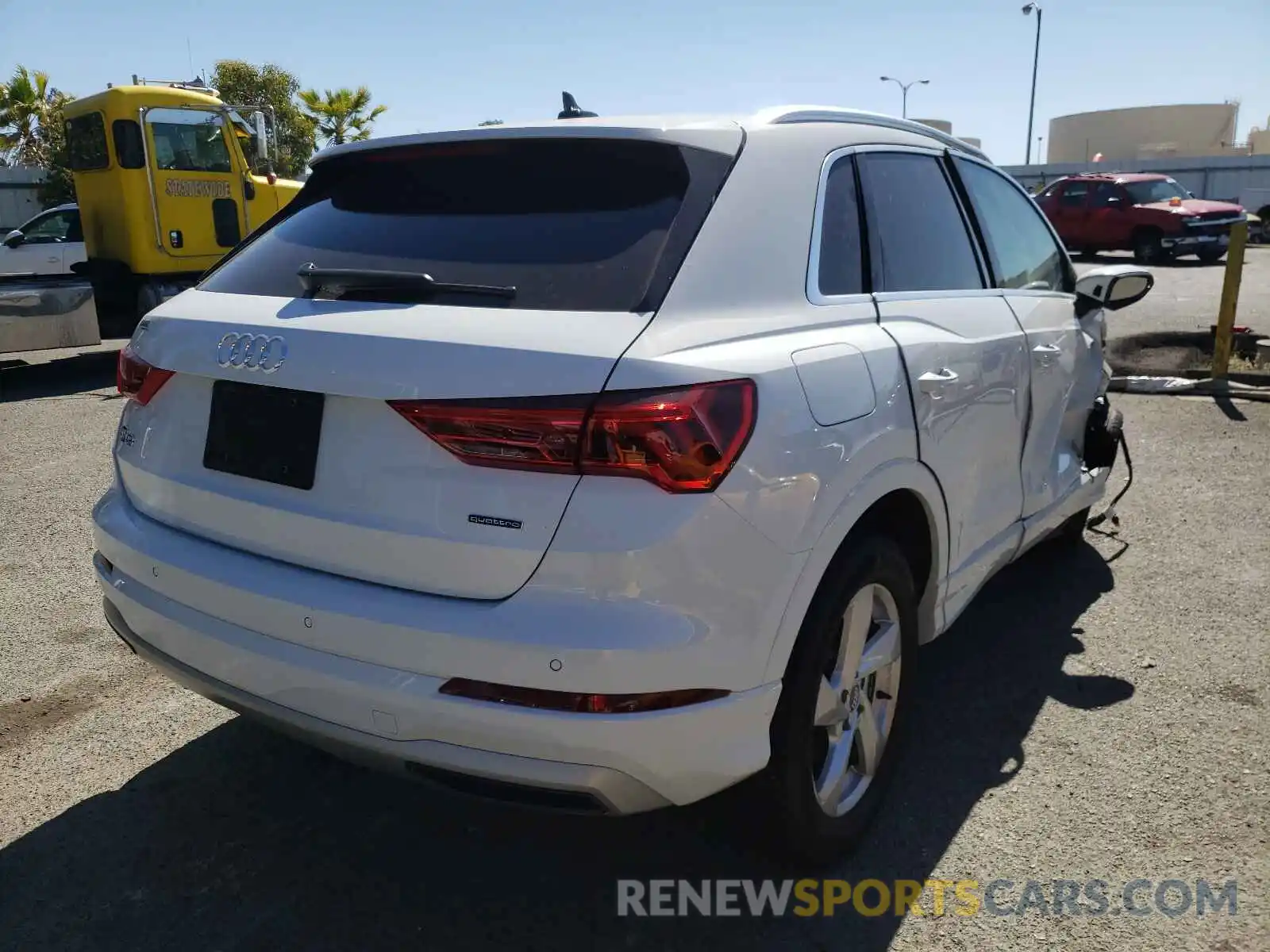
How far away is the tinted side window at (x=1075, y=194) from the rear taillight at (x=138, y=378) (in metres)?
23.5

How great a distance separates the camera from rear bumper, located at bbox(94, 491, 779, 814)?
196cm

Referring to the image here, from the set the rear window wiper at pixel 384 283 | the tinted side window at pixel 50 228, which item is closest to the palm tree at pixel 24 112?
the tinted side window at pixel 50 228

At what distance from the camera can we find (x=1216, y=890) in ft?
8.39

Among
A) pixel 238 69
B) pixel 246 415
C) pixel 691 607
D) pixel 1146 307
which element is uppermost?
pixel 238 69

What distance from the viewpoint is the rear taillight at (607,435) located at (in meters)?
1.93

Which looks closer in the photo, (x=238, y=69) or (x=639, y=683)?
(x=639, y=683)

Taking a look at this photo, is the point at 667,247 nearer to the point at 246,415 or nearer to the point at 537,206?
the point at 537,206

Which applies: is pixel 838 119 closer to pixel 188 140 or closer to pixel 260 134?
pixel 260 134

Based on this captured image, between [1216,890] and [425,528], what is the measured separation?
2.17 m

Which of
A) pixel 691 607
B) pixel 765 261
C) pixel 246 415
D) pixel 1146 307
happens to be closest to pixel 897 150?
pixel 765 261

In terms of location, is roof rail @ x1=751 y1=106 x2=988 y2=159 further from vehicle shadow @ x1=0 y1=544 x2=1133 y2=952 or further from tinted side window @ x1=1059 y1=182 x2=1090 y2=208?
tinted side window @ x1=1059 y1=182 x2=1090 y2=208

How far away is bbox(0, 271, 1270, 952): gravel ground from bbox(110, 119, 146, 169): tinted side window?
765 centimetres

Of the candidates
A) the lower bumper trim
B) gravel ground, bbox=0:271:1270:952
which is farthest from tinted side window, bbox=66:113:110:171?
the lower bumper trim

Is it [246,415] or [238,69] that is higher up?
[238,69]
